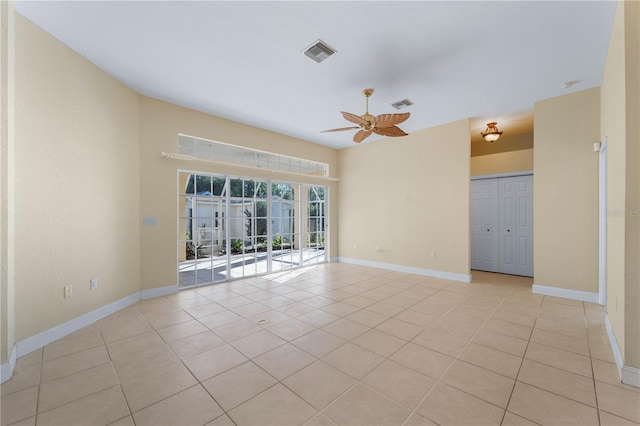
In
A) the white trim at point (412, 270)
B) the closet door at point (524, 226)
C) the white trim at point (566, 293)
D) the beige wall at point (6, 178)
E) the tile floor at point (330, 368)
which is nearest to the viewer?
the tile floor at point (330, 368)

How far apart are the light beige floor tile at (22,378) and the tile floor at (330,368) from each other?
0.05 feet

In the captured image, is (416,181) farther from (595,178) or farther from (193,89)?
(193,89)

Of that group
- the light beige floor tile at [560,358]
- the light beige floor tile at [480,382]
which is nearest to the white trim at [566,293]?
the light beige floor tile at [560,358]

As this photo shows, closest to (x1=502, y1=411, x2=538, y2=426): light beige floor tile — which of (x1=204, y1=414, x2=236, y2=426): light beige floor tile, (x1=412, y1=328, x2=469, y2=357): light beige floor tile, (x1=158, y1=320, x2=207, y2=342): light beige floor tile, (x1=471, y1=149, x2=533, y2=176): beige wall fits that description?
(x1=412, y1=328, x2=469, y2=357): light beige floor tile

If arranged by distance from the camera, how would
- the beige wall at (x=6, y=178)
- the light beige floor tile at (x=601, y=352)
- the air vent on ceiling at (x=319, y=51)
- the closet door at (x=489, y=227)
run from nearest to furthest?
1. the beige wall at (x=6, y=178)
2. the light beige floor tile at (x=601, y=352)
3. the air vent on ceiling at (x=319, y=51)
4. the closet door at (x=489, y=227)

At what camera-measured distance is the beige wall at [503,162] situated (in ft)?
18.6

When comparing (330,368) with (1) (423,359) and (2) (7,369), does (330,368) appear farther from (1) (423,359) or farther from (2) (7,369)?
(2) (7,369)

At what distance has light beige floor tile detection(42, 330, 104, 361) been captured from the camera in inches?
101

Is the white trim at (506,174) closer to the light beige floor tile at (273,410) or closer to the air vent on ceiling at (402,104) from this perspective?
the air vent on ceiling at (402,104)

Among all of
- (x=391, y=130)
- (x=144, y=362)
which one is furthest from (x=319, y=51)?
(x=144, y=362)

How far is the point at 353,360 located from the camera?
239 centimetres

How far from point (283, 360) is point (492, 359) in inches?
75.7

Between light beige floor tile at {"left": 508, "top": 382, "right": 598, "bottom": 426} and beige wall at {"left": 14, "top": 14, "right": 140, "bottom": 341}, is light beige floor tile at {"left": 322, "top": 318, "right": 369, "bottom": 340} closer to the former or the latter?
light beige floor tile at {"left": 508, "top": 382, "right": 598, "bottom": 426}

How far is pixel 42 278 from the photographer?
2.76 metres
